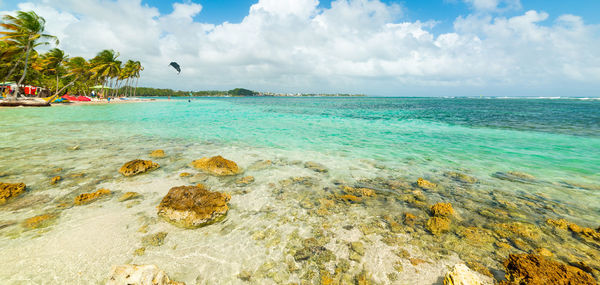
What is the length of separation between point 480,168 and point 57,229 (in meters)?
12.1

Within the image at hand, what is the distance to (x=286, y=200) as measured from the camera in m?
5.42

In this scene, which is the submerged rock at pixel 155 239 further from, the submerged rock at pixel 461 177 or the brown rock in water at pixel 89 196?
the submerged rock at pixel 461 177

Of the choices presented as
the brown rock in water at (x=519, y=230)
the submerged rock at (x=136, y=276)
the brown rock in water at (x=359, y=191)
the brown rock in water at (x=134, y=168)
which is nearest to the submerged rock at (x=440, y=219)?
the brown rock in water at (x=519, y=230)

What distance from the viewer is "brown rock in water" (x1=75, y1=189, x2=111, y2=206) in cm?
489

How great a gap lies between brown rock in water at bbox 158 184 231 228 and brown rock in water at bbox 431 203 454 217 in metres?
4.56

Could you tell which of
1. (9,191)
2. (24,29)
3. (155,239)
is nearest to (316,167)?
(155,239)

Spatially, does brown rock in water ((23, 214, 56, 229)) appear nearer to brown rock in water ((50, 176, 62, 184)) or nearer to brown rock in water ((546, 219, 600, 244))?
brown rock in water ((50, 176, 62, 184))

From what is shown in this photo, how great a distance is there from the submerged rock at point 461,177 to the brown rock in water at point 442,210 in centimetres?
279

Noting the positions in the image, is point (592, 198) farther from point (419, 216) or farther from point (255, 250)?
point (255, 250)

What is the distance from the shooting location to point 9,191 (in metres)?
4.98

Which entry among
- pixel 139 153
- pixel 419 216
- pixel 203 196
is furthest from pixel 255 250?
pixel 139 153

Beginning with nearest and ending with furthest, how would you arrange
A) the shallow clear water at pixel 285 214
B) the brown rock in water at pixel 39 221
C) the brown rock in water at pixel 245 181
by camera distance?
the shallow clear water at pixel 285 214
the brown rock in water at pixel 39 221
the brown rock in water at pixel 245 181

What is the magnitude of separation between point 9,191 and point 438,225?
939cm

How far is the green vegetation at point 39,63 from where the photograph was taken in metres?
27.9
